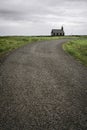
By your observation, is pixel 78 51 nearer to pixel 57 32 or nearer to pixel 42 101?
pixel 42 101

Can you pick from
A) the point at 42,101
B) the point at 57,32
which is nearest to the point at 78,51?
the point at 42,101

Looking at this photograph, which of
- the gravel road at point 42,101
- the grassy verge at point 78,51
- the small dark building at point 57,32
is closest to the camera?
the gravel road at point 42,101

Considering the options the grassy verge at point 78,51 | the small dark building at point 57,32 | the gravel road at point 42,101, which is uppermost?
the small dark building at point 57,32

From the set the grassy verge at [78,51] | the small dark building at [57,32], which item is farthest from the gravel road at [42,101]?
the small dark building at [57,32]

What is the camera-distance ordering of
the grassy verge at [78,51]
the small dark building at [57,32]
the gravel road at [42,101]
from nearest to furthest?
the gravel road at [42,101], the grassy verge at [78,51], the small dark building at [57,32]

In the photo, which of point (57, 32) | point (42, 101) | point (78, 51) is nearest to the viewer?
point (42, 101)

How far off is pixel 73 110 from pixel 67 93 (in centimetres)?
170

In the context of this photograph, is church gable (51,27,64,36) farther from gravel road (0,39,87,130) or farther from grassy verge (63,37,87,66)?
gravel road (0,39,87,130)

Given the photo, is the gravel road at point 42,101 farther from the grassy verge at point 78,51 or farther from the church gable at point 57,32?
Answer: the church gable at point 57,32

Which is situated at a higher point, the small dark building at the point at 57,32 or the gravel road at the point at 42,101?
the small dark building at the point at 57,32

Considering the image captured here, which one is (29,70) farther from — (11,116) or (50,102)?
(11,116)

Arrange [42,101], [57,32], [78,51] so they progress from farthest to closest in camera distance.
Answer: [57,32], [78,51], [42,101]

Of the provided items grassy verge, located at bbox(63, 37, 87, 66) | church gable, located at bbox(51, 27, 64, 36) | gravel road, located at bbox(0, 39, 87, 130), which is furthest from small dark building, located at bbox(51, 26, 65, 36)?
gravel road, located at bbox(0, 39, 87, 130)

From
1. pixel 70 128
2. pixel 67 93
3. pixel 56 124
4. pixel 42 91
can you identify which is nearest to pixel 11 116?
pixel 56 124
